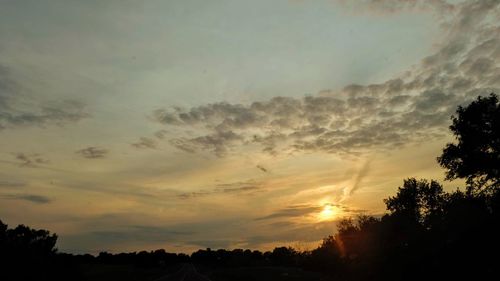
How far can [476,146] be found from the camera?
5156cm

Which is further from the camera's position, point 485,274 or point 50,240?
→ point 50,240

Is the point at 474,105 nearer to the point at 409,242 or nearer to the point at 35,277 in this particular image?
the point at 409,242

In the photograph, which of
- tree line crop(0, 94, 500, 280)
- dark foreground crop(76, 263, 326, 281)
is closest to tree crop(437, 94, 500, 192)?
tree line crop(0, 94, 500, 280)

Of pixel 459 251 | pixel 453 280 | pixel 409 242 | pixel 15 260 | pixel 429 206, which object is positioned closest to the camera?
pixel 15 260

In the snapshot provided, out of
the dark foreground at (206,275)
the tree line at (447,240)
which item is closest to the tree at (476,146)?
the tree line at (447,240)

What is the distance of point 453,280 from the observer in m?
33.8

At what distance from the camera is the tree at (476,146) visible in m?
50.2

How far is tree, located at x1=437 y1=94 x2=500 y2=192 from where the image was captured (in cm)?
5025

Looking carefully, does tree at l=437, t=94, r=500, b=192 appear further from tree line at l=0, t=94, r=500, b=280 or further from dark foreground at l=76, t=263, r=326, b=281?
dark foreground at l=76, t=263, r=326, b=281

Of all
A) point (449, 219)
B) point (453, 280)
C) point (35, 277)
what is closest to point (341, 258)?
point (449, 219)

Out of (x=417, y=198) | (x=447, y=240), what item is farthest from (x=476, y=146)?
(x=417, y=198)

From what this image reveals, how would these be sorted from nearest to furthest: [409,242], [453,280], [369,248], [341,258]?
[453,280]
[409,242]
[369,248]
[341,258]

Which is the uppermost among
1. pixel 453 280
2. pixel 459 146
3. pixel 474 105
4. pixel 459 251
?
pixel 474 105

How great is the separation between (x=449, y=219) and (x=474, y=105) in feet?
40.1
